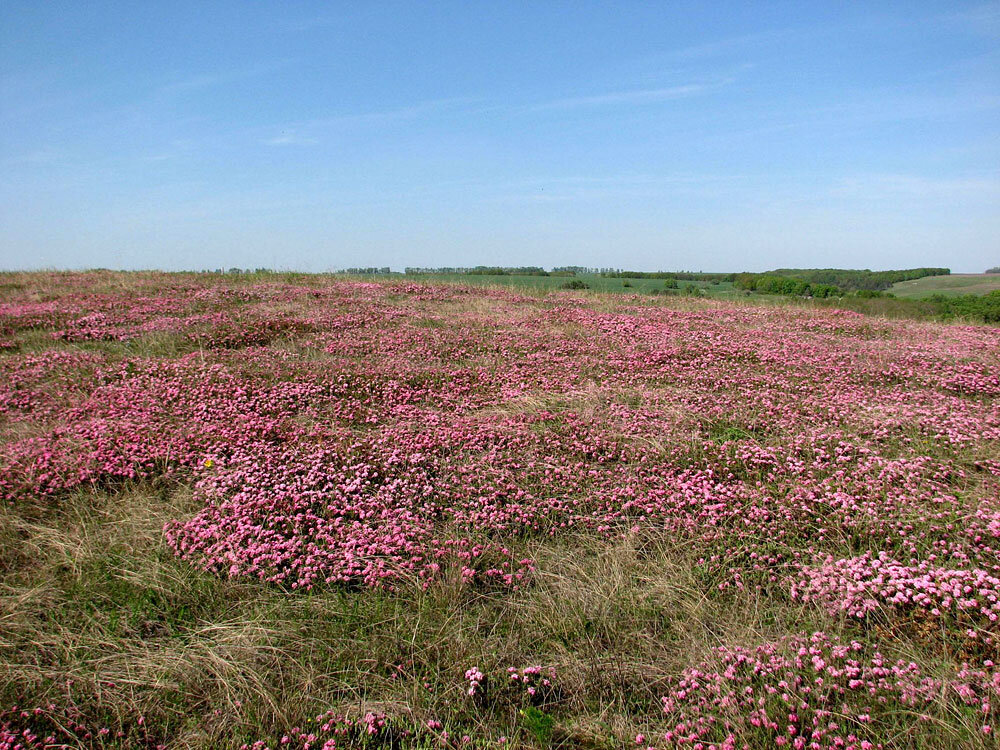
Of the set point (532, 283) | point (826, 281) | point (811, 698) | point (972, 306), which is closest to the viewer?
point (811, 698)

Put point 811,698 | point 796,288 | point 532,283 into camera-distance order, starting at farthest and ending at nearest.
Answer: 1. point 796,288
2. point 532,283
3. point 811,698

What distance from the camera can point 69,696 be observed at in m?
3.20

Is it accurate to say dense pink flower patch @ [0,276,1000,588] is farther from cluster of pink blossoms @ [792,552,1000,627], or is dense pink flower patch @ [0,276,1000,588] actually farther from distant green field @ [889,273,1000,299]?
distant green field @ [889,273,1000,299]

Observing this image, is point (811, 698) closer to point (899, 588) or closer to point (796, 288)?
point (899, 588)

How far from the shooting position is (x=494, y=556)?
464 cm

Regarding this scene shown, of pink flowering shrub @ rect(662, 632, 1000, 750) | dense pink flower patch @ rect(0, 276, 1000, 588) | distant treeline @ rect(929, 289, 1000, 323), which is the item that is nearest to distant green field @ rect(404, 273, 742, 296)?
distant treeline @ rect(929, 289, 1000, 323)

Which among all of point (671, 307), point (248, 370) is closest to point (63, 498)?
point (248, 370)

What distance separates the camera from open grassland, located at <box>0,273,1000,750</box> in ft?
10.3

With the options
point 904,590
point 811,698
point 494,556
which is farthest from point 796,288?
point 811,698

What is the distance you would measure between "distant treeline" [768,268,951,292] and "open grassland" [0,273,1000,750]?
3764 cm

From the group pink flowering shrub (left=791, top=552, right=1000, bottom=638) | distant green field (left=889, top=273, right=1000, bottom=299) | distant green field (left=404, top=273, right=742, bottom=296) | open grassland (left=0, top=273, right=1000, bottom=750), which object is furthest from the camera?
distant green field (left=889, top=273, right=1000, bottom=299)

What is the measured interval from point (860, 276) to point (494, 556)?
5296cm

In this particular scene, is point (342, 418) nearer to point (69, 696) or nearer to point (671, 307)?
point (69, 696)

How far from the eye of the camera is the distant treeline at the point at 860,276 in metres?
41.6
